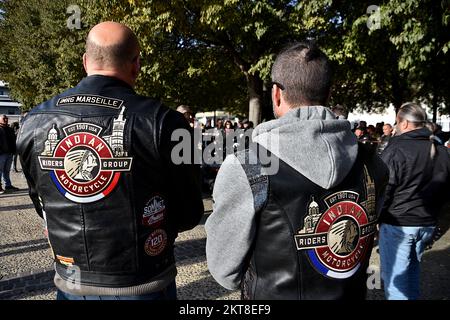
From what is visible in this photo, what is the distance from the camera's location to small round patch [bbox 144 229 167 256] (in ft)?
5.53

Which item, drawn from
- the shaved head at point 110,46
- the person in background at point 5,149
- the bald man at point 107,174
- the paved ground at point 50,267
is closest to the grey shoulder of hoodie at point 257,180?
the bald man at point 107,174

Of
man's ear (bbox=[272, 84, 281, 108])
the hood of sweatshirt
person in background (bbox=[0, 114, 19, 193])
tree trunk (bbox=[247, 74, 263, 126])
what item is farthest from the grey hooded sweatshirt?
tree trunk (bbox=[247, 74, 263, 126])

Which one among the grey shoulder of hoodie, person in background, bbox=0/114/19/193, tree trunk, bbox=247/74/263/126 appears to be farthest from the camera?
tree trunk, bbox=247/74/263/126

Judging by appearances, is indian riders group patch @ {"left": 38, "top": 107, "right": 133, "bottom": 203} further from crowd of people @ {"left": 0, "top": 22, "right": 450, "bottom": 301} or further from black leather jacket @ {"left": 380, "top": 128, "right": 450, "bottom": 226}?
black leather jacket @ {"left": 380, "top": 128, "right": 450, "bottom": 226}

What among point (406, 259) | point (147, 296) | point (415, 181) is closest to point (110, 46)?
point (147, 296)

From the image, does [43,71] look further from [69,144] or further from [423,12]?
[69,144]

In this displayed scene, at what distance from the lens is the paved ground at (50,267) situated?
3738 mm

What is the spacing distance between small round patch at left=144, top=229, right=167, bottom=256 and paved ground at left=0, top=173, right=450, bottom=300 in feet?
6.95

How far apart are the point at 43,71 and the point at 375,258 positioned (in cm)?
1824

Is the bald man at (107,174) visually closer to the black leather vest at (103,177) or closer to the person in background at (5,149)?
the black leather vest at (103,177)

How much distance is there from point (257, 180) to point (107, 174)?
663 millimetres

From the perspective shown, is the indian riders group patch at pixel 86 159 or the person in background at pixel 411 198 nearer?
the indian riders group patch at pixel 86 159

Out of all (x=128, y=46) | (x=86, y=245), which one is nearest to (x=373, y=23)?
(x=128, y=46)

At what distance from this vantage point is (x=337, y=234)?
1.51 meters
